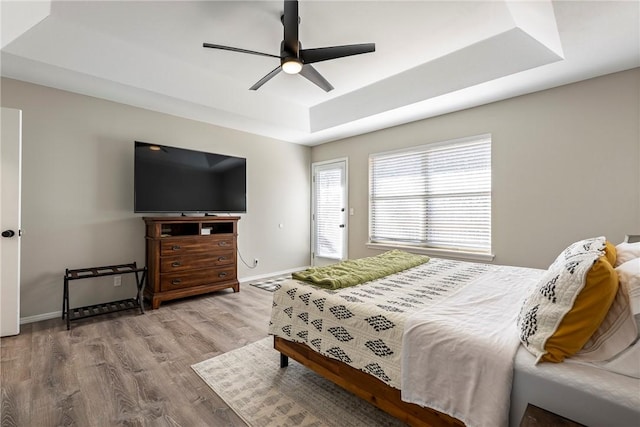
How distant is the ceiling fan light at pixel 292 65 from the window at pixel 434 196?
2569 millimetres

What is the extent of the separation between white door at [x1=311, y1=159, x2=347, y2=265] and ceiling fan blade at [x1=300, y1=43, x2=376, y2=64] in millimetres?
3052

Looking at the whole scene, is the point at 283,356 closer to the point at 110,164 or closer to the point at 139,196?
the point at 139,196

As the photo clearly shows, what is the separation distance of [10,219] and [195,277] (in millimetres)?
1868

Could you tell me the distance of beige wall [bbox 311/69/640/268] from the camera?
111 inches

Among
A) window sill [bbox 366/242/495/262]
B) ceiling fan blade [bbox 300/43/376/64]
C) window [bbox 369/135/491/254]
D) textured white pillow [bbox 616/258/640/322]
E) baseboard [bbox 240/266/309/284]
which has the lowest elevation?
baseboard [bbox 240/266/309/284]

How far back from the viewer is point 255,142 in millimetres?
5043

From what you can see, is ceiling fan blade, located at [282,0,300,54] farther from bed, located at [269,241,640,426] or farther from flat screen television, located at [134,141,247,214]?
flat screen television, located at [134,141,247,214]

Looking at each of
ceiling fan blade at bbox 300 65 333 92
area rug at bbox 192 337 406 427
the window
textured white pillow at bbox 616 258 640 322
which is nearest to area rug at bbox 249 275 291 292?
the window

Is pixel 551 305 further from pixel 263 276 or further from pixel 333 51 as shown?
pixel 263 276

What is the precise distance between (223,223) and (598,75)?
4.68 metres

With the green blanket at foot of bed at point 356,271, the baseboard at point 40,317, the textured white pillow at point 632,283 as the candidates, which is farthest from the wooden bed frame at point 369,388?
the baseboard at point 40,317

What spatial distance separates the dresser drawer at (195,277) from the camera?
11.9 feet

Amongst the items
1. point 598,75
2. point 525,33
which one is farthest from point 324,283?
point 598,75

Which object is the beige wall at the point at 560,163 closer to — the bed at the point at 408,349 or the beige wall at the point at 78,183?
the bed at the point at 408,349
